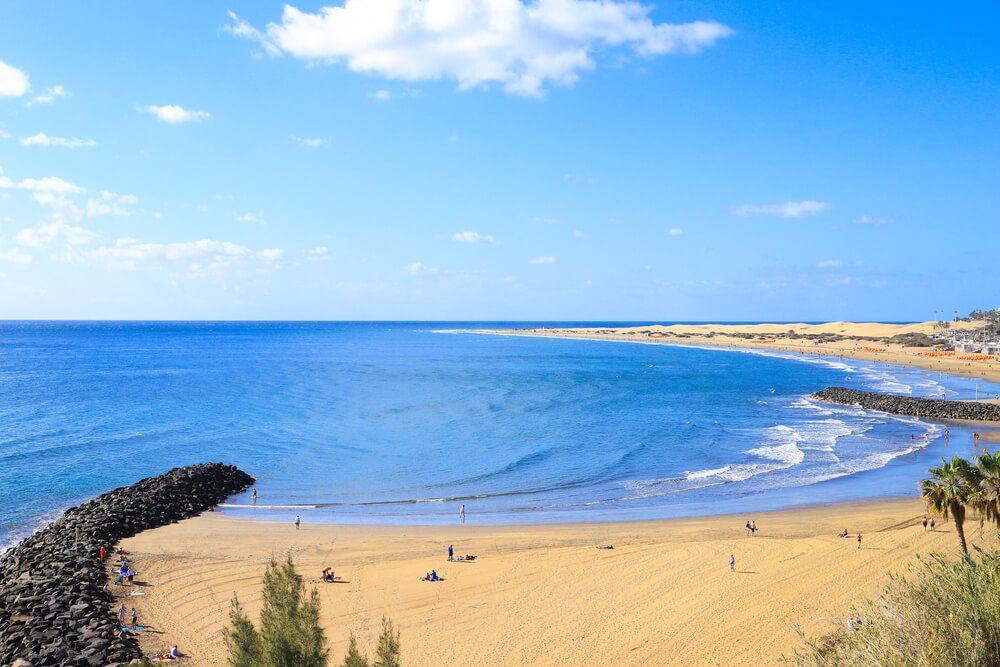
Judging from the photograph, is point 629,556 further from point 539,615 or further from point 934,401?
point 934,401

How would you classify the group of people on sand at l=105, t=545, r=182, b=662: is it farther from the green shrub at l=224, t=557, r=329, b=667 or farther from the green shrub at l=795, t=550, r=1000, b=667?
the green shrub at l=795, t=550, r=1000, b=667

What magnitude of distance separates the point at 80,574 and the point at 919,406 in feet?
238

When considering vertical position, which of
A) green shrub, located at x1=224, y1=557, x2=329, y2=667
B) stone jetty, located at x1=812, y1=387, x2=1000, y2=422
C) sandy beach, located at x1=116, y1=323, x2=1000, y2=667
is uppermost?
green shrub, located at x1=224, y1=557, x2=329, y2=667

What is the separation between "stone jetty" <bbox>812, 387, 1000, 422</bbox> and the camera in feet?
214

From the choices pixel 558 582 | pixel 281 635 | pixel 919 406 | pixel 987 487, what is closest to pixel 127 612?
pixel 281 635

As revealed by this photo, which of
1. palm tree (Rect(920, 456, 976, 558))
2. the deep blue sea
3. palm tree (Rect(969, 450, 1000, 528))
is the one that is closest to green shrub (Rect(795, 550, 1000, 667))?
palm tree (Rect(969, 450, 1000, 528))

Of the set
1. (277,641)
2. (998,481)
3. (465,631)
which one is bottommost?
(465,631)

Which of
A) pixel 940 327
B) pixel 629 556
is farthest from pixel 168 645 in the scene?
pixel 940 327

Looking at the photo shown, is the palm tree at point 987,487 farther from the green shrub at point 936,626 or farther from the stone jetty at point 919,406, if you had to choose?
the stone jetty at point 919,406

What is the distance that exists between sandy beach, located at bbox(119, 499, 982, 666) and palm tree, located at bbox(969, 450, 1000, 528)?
4777mm

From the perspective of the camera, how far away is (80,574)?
23828mm

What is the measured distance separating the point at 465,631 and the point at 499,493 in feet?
57.3

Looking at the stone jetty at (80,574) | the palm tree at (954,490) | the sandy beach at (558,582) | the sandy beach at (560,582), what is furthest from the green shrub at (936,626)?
the stone jetty at (80,574)

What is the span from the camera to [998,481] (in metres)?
19.0
